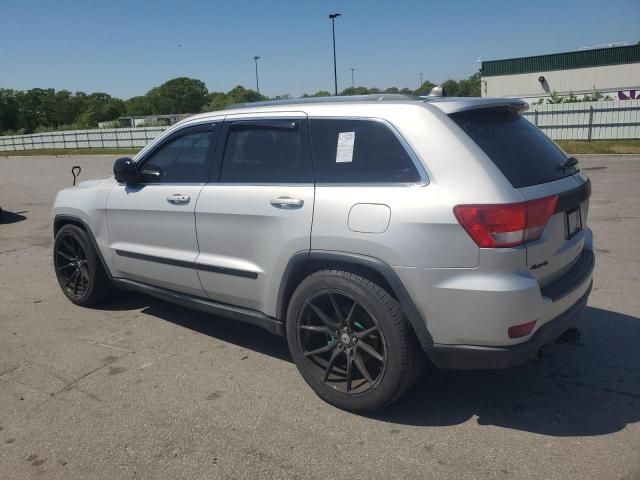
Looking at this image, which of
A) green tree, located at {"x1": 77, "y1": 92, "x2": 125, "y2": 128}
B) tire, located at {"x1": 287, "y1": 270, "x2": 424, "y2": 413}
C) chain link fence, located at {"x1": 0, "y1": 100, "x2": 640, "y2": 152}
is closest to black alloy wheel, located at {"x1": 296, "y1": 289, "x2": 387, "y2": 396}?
tire, located at {"x1": 287, "y1": 270, "x2": 424, "y2": 413}

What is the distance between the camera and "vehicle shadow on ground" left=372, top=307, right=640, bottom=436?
10.3ft

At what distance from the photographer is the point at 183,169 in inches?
168

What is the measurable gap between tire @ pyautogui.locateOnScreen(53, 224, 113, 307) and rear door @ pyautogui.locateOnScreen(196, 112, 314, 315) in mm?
1567

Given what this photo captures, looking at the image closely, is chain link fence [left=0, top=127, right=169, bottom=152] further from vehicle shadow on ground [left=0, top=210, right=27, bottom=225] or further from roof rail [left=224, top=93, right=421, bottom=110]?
roof rail [left=224, top=93, right=421, bottom=110]

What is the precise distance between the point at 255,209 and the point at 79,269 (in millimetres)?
2559

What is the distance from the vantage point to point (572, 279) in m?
3.24

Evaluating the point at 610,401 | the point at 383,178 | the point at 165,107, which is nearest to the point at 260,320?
the point at 383,178

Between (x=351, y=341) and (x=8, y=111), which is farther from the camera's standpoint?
(x=8, y=111)

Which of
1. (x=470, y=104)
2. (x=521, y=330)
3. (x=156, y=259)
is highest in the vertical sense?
(x=470, y=104)

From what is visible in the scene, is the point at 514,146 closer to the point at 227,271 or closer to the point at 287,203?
the point at 287,203

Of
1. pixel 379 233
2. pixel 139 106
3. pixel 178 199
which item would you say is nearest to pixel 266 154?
pixel 178 199

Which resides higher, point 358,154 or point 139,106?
point 139,106

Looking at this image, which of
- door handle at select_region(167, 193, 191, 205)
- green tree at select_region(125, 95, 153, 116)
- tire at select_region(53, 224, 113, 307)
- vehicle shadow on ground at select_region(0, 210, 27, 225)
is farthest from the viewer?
green tree at select_region(125, 95, 153, 116)

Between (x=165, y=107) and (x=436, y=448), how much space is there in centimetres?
11832
